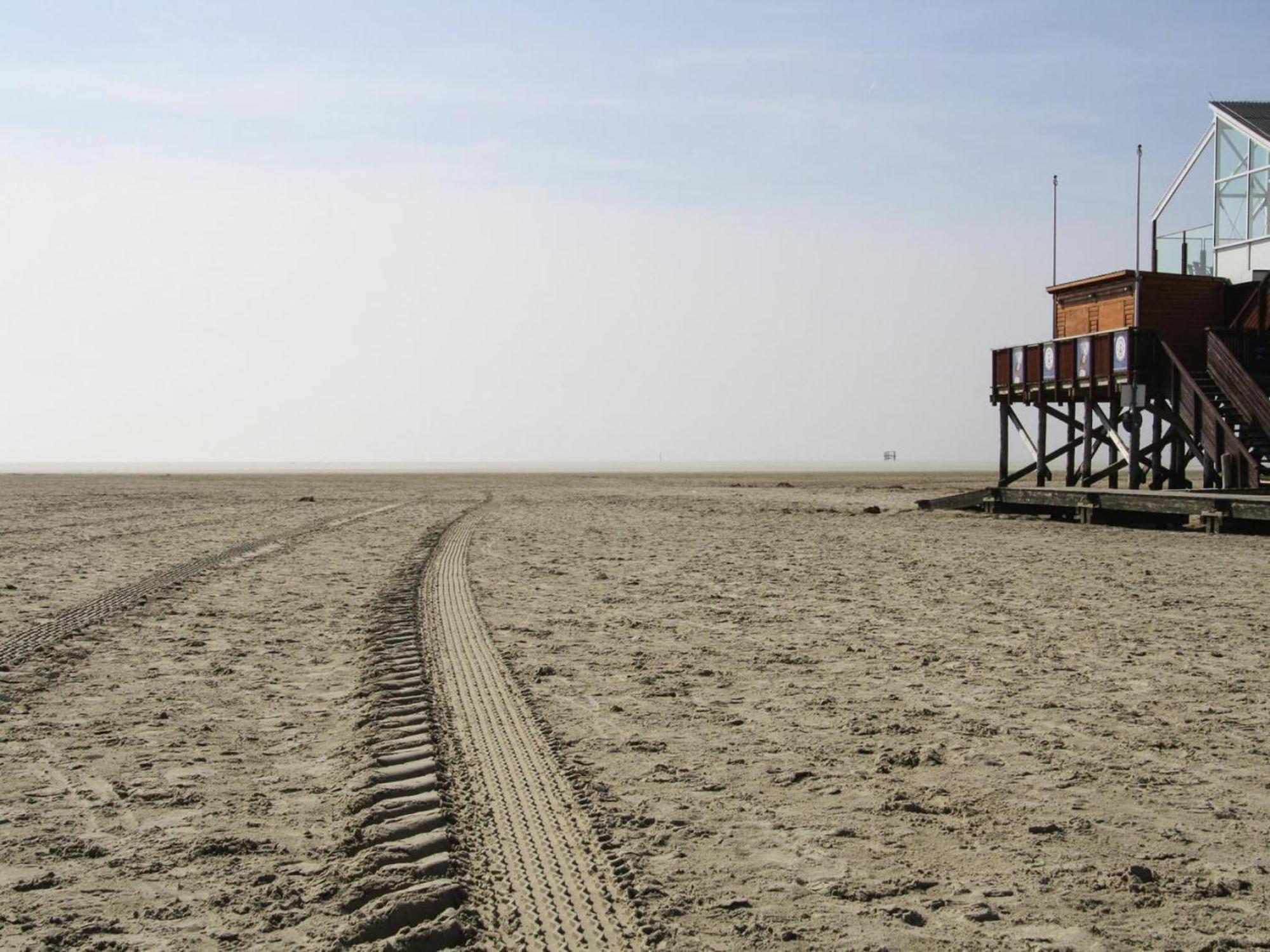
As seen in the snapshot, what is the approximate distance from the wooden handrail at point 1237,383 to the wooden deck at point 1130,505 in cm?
165

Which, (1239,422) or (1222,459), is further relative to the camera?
(1239,422)

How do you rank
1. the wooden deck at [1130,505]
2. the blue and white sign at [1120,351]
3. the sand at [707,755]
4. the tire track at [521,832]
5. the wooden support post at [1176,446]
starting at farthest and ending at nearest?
1. the blue and white sign at [1120,351]
2. the wooden support post at [1176,446]
3. the wooden deck at [1130,505]
4. the sand at [707,755]
5. the tire track at [521,832]

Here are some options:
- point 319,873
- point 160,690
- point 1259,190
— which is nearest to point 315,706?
point 160,690

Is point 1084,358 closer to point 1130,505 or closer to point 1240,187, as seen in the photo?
point 1130,505

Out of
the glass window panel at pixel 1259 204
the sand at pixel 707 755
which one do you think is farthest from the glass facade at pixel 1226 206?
the sand at pixel 707 755

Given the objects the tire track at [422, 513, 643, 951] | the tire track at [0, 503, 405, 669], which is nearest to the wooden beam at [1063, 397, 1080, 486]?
the tire track at [0, 503, 405, 669]

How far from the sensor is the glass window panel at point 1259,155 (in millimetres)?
26266

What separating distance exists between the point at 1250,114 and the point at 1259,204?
2.77m

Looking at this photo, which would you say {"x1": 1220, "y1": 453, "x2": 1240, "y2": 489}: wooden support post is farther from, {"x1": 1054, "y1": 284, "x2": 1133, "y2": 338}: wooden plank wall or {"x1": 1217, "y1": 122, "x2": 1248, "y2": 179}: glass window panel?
{"x1": 1217, "y1": 122, "x2": 1248, "y2": 179}: glass window panel

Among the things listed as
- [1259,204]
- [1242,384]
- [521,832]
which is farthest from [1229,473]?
[521,832]

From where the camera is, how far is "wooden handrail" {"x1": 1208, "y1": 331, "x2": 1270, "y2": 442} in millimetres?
21331

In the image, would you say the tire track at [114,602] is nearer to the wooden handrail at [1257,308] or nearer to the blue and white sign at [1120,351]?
the blue and white sign at [1120,351]

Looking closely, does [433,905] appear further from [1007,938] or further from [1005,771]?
[1005,771]

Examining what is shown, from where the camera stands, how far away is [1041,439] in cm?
2858
